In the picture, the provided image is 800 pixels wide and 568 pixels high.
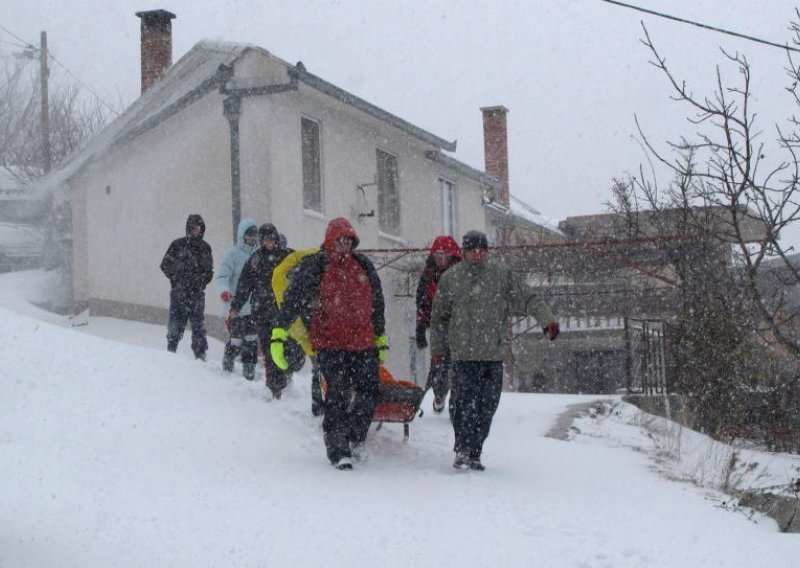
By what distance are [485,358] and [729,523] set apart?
2169mm

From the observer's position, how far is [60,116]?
38.7 metres

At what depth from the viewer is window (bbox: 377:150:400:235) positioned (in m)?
21.9

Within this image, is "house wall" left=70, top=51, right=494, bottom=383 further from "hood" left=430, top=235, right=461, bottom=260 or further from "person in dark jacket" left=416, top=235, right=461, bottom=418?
"hood" left=430, top=235, right=461, bottom=260

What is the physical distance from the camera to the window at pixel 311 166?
61.7 ft

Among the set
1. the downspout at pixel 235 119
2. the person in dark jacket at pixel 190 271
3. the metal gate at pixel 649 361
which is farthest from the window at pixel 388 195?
the person in dark jacket at pixel 190 271

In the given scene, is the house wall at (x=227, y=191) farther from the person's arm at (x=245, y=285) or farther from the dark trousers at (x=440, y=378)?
the dark trousers at (x=440, y=378)

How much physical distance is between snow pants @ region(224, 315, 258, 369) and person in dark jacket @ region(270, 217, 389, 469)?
2.80 meters

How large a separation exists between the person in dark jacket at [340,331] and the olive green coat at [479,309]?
549 mm

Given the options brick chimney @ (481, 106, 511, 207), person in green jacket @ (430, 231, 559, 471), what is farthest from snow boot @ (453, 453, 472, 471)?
brick chimney @ (481, 106, 511, 207)

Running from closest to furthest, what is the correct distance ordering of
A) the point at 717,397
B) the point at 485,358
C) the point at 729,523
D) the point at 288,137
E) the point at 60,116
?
the point at 729,523 < the point at 485,358 < the point at 717,397 < the point at 288,137 < the point at 60,116

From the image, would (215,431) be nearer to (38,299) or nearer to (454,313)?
(454,313)

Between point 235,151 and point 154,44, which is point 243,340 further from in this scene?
A: point 154,44

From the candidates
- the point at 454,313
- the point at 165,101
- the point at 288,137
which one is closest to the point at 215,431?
the point at 454,313

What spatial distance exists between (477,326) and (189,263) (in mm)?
4620
